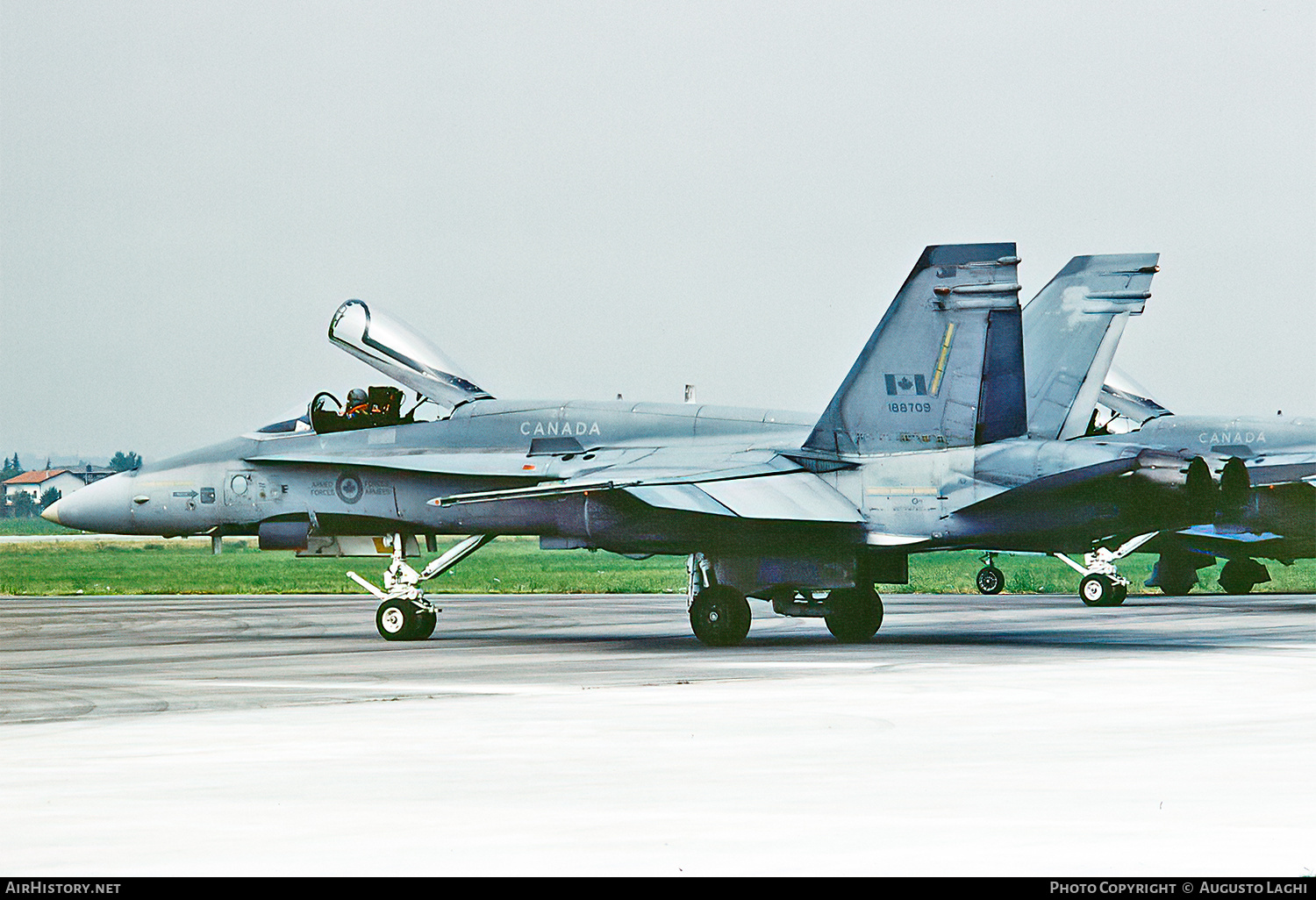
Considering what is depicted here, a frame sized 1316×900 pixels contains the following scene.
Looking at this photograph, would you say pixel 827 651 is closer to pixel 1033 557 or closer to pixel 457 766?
pixel 457 766

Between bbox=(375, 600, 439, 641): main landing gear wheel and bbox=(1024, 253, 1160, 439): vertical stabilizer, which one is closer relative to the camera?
bbox=(375, 600, 439, 641): main landing gear wheel

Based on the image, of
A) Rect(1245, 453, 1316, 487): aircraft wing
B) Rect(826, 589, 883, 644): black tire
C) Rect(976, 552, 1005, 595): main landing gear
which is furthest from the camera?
Rect(976, 552, 1005, 595): main landing gear

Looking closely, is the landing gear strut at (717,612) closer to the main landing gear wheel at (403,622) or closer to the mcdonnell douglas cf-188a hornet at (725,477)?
the mcdonnell douglas cf-188a hornet at (725,477)

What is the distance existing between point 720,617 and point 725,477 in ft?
5.43

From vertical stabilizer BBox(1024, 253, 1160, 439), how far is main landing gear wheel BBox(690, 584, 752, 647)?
5.45m

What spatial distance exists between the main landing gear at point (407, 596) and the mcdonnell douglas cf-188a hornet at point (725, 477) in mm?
28

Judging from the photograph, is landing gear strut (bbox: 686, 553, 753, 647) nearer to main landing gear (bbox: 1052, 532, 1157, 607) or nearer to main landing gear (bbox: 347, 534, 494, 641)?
main landing gear (bbox: 347, 534, 494, 641)

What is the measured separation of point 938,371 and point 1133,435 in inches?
492

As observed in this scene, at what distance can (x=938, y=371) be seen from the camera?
1866cm

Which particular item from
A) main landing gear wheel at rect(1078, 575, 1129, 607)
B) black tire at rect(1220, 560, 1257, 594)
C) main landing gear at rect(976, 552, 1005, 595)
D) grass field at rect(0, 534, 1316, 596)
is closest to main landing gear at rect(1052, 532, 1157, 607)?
main landing gear wheel at rect(1078, 575, 1129, 607)

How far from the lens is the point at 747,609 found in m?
19.8

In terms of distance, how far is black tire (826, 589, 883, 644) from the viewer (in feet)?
67.6

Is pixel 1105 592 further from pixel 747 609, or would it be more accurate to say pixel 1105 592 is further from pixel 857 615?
pixel 747 609

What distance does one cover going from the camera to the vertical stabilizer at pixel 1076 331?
2264 centimetres
